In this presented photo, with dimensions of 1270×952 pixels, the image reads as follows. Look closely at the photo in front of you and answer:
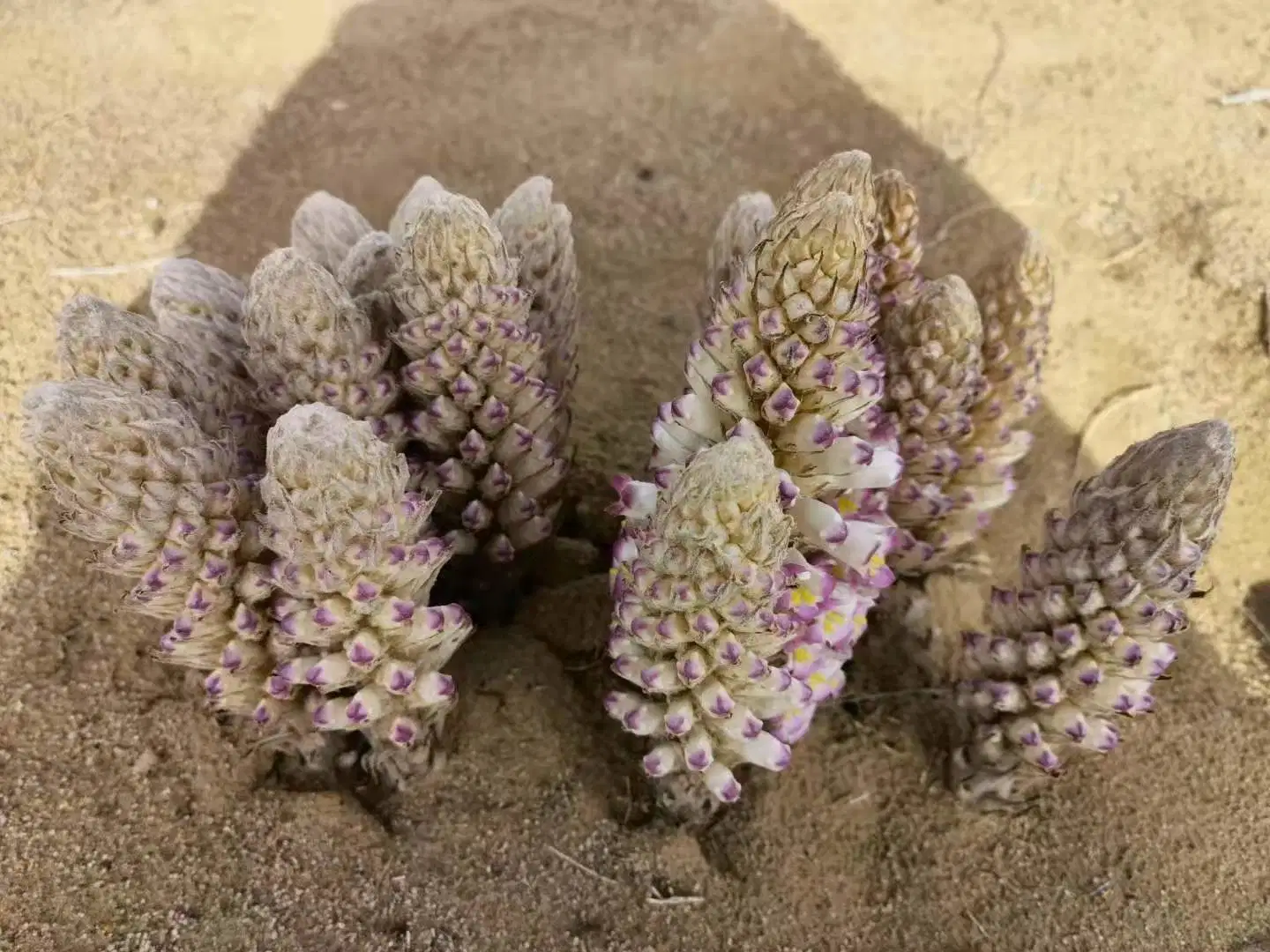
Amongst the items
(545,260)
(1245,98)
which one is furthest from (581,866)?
(1245,98)

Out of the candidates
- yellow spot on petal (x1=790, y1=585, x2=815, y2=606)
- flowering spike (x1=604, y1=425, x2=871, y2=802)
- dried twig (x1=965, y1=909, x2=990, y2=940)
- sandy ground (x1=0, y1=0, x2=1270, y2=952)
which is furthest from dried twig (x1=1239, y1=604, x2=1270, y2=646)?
yellow spot on petal (x1=790, y1=585, x2=815, y2=606)

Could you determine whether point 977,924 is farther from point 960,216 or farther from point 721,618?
point 960,216

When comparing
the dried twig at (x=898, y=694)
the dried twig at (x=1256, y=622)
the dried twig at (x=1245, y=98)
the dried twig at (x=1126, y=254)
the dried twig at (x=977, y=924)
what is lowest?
the dried twig at (x=977, y=924)

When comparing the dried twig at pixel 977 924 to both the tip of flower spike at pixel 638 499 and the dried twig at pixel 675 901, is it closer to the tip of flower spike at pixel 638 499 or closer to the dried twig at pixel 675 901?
the dried twig at pixel 675 901

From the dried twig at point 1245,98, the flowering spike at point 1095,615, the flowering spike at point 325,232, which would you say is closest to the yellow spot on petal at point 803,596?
the flowering spike at point 1095,615

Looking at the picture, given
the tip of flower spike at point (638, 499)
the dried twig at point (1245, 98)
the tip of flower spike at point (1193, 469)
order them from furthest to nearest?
1. the dried twig at point (1245, 98)
2. the tip of flower spike at point (638, 499)
3. the tip of flower spike at point (1193, 469)

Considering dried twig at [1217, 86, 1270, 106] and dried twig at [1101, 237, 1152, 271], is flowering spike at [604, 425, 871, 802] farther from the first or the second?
dried twig at [1217, 86, 1270, 106]

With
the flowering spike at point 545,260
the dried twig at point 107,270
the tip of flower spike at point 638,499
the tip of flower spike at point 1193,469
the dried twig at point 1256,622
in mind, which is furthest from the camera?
the dried twig at point 107,270
